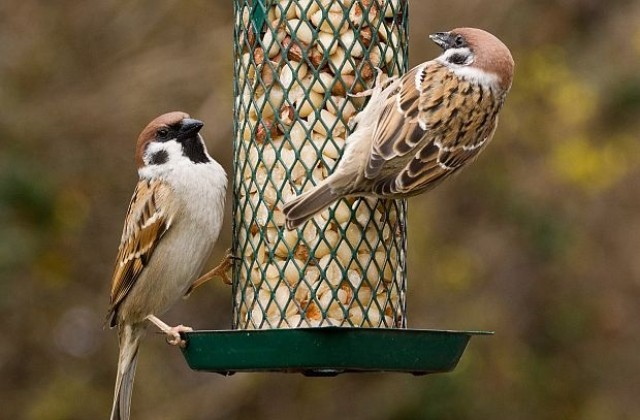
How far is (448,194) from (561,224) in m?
1.07

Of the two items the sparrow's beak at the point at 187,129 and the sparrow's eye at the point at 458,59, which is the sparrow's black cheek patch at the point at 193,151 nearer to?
the sparrow's beak at the point at 187,129

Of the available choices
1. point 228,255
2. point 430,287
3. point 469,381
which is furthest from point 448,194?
point 228,255

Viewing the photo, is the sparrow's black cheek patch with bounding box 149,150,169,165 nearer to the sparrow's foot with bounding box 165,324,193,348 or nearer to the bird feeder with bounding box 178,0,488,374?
the bird feeder with bounding box 178,0,488,374

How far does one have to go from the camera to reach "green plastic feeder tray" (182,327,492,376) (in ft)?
18.5

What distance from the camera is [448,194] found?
39.3 ft

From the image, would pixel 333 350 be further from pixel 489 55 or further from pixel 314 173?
pixel 489 55

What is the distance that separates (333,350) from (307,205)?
67 centimetres

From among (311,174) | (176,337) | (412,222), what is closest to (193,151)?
(311,174)

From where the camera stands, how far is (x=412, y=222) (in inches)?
451

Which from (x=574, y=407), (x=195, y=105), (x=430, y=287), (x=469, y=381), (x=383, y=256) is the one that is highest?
(x=195, y=105)

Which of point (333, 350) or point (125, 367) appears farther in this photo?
point (125, 367)

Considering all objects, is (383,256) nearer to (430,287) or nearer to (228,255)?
(228,255)

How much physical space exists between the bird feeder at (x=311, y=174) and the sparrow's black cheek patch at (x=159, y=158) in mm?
464

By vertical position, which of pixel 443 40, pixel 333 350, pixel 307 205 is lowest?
pixel 333 350
